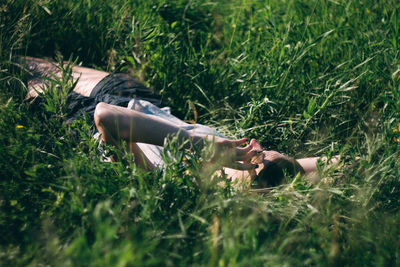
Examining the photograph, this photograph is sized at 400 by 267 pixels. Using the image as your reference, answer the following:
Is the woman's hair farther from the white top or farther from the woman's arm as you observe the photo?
the white top

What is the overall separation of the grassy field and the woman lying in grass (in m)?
0.14

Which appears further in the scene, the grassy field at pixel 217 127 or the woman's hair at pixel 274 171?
the woman's hair at pixel 274 171

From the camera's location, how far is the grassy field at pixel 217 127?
1422mm

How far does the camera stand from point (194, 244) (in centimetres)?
149

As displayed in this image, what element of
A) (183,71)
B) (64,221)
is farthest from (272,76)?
(64,221)

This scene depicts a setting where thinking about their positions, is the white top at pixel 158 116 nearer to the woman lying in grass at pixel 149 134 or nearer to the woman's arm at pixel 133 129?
the woman lying in grass at pixel 149 134

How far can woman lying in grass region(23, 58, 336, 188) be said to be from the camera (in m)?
1.92

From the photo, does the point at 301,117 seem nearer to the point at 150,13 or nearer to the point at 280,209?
the point at 280,209

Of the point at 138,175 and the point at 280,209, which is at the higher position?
the point at 138,175

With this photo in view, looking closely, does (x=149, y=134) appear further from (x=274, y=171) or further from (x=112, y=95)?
(x=274, y=171)

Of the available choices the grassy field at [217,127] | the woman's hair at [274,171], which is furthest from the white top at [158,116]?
the woman's hair at [274,171]

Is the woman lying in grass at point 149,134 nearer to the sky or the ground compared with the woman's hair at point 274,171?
nearer to the sky

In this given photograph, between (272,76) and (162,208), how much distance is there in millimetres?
1527

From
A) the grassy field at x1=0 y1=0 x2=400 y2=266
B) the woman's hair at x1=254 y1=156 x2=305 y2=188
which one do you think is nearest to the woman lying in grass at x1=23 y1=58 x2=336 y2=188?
the woman's hair at x1=254 y1=156 x2=305 y2=188
